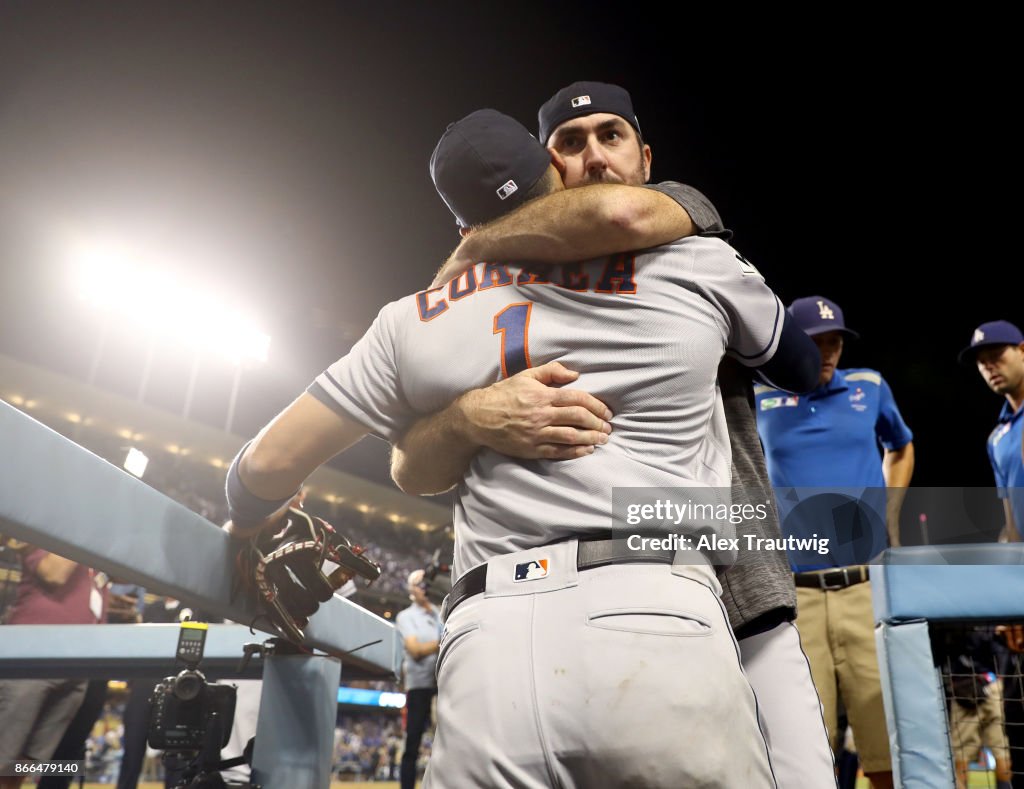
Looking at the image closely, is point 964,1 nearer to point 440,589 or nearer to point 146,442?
point 440,589

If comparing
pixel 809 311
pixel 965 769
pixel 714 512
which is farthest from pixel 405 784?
pixel 714 512

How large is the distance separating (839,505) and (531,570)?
219 cm

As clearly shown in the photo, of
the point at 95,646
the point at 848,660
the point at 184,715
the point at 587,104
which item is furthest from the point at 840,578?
the point at 95,646

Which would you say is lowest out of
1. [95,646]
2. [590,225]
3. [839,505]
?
[95,646]

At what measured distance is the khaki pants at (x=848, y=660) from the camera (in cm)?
229

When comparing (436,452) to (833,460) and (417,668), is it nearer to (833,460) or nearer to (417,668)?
(833,460)

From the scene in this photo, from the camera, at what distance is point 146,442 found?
53.8 ft

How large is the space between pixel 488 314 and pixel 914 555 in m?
1.44

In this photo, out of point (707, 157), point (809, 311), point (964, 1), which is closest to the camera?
point (809, 311)

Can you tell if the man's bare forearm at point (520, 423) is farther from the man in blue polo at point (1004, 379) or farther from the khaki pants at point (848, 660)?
the man in blue polo at point (1004, 379)

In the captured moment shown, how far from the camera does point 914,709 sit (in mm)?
1662

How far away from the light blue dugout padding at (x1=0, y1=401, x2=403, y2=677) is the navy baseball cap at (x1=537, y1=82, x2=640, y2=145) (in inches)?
40.4

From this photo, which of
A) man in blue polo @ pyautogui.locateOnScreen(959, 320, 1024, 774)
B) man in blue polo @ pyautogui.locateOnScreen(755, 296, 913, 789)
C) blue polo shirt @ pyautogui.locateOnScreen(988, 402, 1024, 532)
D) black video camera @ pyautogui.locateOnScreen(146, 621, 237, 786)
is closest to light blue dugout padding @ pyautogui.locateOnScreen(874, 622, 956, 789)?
man in blue polo @ pyautogui.locateOnScreen(755, 296, 913, 789)

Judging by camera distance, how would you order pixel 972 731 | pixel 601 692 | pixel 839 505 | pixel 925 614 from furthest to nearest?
pixel 972 731 → pixel 839 505 → pixel 925 614 → pixel 601 692
